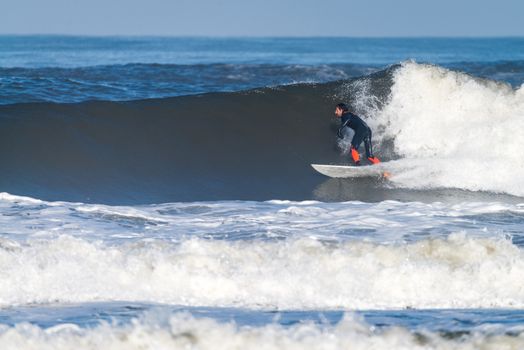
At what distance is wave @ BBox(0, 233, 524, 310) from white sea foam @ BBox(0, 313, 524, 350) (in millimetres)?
1255

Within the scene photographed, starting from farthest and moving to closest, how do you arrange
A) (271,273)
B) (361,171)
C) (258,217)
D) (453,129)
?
(453,129) → (361,171) → (258,217) → (271,273)

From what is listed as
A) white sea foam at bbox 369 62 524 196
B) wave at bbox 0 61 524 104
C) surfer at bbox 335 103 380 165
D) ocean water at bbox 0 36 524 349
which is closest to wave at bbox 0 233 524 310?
ocean water at bbox 0 36 524 349

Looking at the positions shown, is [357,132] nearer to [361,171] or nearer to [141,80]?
[361,171]

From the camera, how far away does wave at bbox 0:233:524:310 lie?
773cm

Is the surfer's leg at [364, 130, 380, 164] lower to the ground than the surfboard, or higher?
higher

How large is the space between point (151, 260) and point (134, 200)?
511 centimetres

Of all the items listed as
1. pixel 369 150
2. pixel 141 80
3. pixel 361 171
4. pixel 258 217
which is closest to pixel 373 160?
pixel 369 150

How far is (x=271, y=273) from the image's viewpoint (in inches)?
328

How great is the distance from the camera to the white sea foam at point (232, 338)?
6.00m

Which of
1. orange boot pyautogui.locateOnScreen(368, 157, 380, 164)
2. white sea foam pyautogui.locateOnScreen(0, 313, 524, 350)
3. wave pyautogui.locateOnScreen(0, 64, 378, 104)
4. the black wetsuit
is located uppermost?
wave pyautogui.locateOnScreen(0, 64, 378, 104)

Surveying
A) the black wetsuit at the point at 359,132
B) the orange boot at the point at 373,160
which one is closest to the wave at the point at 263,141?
the orange boot at the point at 373,160

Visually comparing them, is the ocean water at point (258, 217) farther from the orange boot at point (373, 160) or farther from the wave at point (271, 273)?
the orange boot at point (373, 160)

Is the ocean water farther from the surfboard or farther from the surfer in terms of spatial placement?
the surfer

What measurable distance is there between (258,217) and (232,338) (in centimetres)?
553
